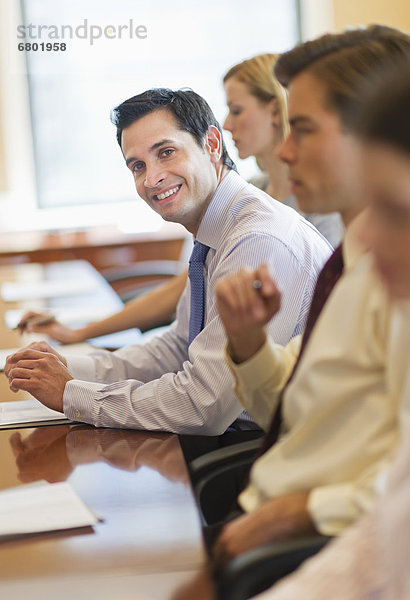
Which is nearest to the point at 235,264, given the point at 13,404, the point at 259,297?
the point at 259,297

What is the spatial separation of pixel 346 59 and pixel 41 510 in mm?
868

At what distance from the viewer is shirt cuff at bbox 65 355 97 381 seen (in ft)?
7.11

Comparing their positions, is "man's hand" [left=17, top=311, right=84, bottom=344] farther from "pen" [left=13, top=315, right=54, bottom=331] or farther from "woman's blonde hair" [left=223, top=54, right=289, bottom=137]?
"woman's blonde hair" [left=223, top=54, right=289, bottom=137]

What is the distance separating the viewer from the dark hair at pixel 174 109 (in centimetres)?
213

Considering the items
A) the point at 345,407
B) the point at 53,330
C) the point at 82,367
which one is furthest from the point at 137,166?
the point at 345,407

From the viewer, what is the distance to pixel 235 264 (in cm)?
182

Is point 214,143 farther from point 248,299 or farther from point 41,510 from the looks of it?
point 41,510

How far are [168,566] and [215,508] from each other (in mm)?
596

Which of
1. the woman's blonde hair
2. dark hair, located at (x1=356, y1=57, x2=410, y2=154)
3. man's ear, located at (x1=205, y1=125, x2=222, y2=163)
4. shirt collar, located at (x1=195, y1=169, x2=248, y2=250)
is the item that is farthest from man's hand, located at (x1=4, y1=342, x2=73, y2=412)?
the woman's blonde hair

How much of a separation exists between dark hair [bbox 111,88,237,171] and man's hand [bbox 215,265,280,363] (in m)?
0.96

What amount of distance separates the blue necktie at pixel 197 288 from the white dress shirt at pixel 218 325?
1.1 inches

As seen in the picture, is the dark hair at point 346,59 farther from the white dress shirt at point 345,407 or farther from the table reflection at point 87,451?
the table reflection at point 87,451

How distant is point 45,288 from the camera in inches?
153

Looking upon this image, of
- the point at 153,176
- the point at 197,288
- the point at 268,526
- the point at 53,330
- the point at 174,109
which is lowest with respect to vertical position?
the point at 53,330
